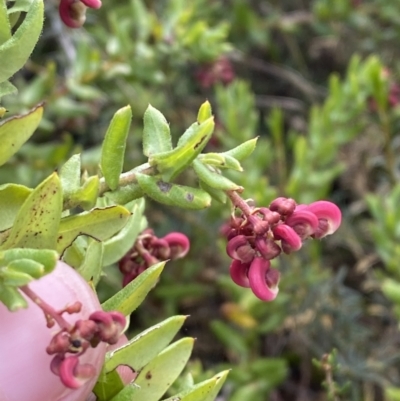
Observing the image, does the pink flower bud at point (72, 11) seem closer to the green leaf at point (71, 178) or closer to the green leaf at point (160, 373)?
the green leaf at point (71, 178)

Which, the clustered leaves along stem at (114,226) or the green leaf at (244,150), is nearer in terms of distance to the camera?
the clustered leaves along stem at (114,226)

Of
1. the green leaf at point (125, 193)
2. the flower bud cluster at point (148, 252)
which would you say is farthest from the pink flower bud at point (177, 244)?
the green leaf at point (125, 193)

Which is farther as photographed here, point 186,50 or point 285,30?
point 285,30

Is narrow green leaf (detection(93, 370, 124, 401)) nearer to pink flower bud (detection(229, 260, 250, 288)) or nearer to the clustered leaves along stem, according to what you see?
the clustered leaves along stem

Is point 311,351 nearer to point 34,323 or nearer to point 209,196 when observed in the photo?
point 209,196

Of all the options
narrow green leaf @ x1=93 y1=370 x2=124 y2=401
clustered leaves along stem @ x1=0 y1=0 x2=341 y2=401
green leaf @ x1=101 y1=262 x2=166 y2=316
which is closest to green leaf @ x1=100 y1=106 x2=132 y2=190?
clustered leaves along stem @ x1=0 y1=0 x2=341 y2=401

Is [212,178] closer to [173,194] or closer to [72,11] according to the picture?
[173,194]

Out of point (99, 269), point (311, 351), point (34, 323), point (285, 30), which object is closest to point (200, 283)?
point (311, 351)
